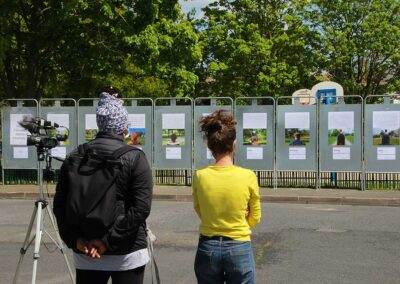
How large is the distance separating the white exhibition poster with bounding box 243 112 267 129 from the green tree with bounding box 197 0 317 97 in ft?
Answer: 60.7

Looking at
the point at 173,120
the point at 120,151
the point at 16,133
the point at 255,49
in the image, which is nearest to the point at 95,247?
the point at 120,151

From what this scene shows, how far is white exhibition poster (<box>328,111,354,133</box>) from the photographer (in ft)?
48.4

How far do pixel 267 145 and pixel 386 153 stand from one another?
10.1ft

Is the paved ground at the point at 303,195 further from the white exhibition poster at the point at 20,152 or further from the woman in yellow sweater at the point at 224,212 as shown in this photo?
the woman in yellow sweater at the point at 224,212

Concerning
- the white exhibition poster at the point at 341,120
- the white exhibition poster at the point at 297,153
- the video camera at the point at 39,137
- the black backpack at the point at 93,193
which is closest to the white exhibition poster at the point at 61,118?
the white exhibition poster at the point at 297,153

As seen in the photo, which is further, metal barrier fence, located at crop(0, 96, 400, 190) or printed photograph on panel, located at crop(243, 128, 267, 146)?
printed photograph on panel, located at crop(243, 128, 267, 146)

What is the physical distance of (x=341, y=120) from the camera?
14.8m

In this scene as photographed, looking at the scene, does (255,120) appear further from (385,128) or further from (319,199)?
(385,128)

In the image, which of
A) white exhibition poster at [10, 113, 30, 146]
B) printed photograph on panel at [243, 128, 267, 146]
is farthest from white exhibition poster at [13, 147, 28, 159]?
printed photograph on panel at [243, 128, 267, 146]

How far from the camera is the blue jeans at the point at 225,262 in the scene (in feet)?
11.3

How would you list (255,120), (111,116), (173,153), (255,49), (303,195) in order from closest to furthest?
(111,116) < (303,195) < (255,120) < (173,153) < (255,49)

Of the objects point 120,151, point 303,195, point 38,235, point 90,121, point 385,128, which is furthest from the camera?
point 90,121

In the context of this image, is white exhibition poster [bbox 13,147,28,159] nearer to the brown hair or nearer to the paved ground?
the paved ground

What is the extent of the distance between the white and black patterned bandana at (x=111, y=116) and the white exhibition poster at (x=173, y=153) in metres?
12.3
